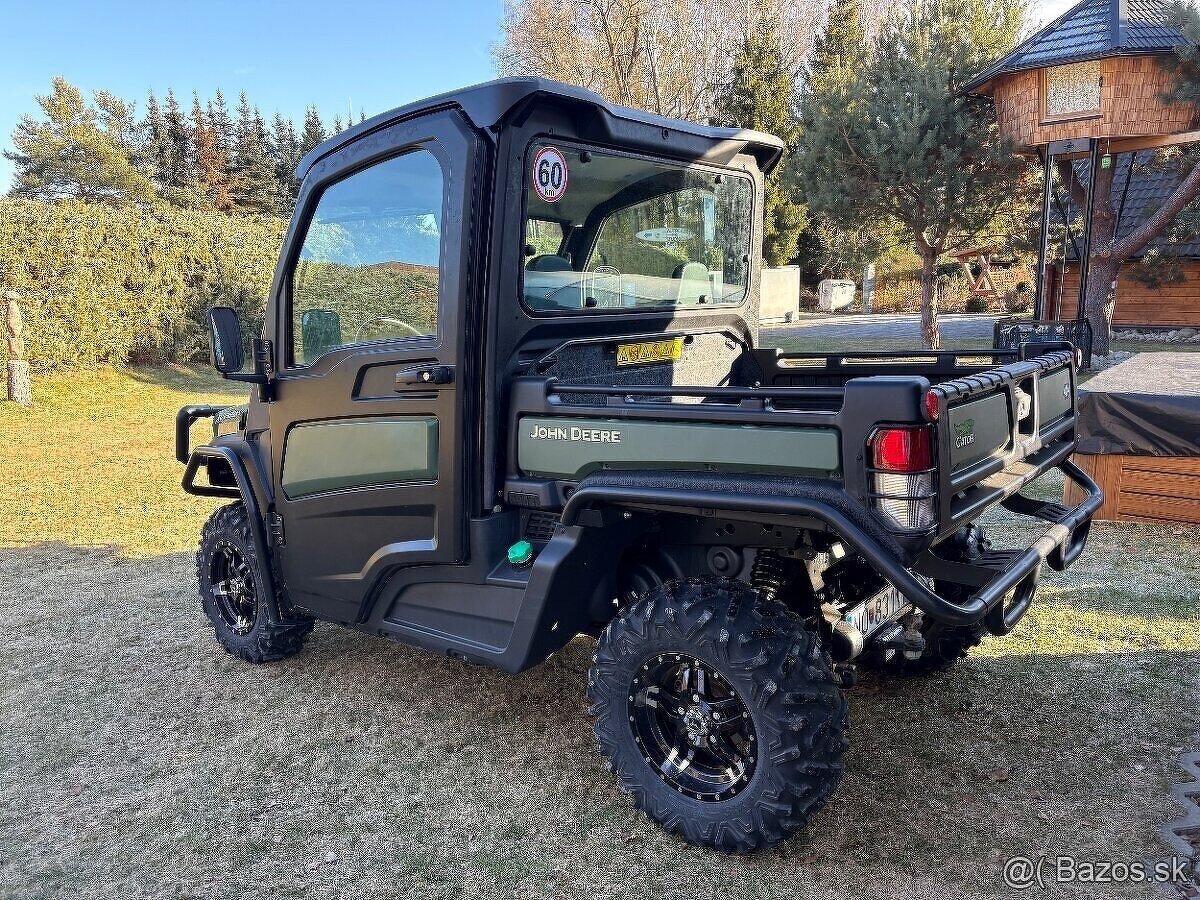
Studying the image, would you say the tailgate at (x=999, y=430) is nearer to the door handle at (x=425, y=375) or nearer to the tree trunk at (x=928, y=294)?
the door handle at (x=425, y=375)

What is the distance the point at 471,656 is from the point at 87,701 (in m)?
1.99

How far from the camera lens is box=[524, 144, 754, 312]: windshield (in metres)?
3.10

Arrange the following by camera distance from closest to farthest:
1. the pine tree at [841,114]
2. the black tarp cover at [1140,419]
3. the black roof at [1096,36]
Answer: the black tarp cover at [1140,419] → the black roof at [1096,36] → the pine tree at [841,114]

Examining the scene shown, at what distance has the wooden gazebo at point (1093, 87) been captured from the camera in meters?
10.7

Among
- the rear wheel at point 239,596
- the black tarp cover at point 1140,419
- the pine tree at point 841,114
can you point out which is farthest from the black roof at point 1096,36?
the rear wheel at point 239,596

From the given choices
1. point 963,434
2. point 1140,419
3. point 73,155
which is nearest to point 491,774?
point 963,434

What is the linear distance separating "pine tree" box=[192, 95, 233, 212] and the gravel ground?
38.4m

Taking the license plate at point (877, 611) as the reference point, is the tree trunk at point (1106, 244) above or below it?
above

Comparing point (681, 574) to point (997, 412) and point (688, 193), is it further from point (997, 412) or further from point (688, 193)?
point (688, 193)

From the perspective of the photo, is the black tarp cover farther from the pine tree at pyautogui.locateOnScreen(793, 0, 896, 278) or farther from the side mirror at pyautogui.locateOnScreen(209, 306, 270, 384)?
the pine tree at pyautogui.locateOnScreen(793, 0, 896, 278)

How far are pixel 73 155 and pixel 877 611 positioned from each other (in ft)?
126

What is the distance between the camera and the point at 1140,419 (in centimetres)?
538

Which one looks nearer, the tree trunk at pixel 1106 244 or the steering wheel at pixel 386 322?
the steering wheel at pixel 386 322

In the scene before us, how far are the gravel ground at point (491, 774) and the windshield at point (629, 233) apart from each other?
1709 mm
